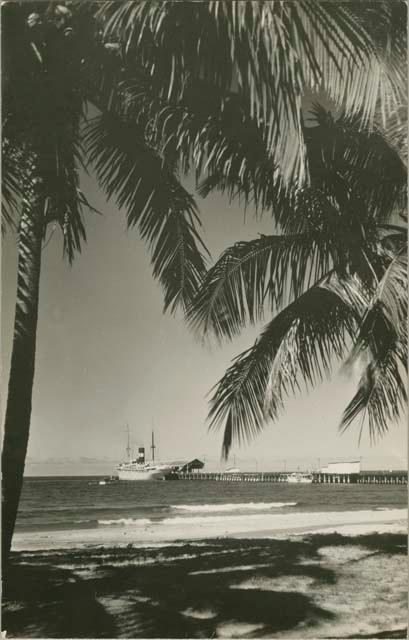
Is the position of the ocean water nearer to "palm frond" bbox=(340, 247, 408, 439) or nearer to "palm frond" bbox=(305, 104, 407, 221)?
"palm frond" bbox=(340, 247, 408, 439)

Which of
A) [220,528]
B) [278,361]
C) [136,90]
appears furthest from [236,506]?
[136,90]

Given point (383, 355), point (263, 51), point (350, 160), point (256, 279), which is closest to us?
point (263, 51)

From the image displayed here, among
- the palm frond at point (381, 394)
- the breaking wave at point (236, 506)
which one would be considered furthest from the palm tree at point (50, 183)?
the palm frond at point (381, 394)

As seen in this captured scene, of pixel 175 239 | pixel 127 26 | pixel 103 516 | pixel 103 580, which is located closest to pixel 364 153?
pixel 175 239

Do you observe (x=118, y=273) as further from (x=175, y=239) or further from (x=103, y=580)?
(x=103, y=580)

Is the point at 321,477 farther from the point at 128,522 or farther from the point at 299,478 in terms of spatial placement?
the point at 128,522

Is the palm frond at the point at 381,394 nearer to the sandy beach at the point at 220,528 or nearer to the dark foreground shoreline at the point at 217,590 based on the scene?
the sandy beach at the point at 220,528
